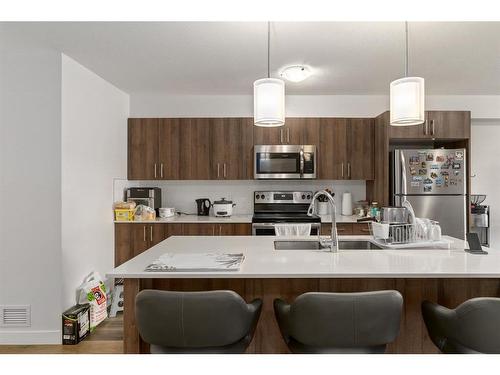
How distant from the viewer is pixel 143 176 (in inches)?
163

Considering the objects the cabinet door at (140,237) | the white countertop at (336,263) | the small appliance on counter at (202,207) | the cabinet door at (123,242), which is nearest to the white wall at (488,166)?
the white countertop at (336,263)

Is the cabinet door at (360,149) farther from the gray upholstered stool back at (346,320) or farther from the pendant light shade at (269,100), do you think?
the gray upholstered stool back at (346,320)

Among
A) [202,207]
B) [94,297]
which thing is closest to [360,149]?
[202,207]

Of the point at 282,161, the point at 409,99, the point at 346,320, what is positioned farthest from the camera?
the point at 282,161

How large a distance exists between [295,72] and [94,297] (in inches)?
107

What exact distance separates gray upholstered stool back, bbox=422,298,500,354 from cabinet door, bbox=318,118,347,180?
277cm

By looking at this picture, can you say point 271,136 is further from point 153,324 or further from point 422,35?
point 153,324

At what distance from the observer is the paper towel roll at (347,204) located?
427cm

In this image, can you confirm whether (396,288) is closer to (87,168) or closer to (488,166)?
(87,168)

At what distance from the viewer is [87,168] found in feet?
10.5

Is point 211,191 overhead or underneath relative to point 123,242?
overhead

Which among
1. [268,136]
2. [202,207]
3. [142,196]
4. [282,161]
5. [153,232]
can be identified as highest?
[268,136]
